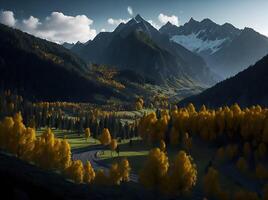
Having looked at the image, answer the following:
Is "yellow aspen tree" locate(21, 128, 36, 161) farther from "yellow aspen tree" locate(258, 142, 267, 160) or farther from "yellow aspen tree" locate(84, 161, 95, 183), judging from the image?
"yellow aspen tree" locate(258, 142, 267, 160)

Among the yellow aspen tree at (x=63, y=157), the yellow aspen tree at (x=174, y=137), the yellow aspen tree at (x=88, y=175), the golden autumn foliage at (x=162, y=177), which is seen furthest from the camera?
the yellow aspen tree at (x=174, y=137)

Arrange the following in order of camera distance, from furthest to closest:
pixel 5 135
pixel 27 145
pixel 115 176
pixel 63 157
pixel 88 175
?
1. pixel 5 135
2. pixel 27 145
3. pixel 63 157
4. pixel 88 175
5. pixel 115 176

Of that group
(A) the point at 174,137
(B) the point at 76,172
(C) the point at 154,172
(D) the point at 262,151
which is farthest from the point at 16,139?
(D) the point at 262,151

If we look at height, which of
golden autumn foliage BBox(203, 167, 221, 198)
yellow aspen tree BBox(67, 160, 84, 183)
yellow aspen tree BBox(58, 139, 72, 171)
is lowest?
golden autumn foliage BBox(203, 167, 221, 198)

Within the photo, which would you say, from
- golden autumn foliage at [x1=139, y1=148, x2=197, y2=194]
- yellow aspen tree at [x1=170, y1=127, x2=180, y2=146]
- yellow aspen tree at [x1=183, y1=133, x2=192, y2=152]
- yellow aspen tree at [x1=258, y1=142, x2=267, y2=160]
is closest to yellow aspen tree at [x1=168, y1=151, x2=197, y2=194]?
golden autumn foliage at [x1=139, y1=148, x2=197, y2=194]

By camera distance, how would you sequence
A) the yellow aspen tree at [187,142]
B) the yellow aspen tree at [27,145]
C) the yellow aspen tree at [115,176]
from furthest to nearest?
the yellow aspen tree at [187,142]
the yellow aspen tree at [27,145]
the yellow aspen tree at [115,176]

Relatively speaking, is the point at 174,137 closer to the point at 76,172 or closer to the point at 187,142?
the point at 187,142

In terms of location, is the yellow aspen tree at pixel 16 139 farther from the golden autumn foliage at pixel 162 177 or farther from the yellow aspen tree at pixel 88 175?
the golden autumn foliage at pixel 162 177

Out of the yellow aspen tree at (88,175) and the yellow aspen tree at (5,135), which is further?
the yellow aspen tree at (5,135)

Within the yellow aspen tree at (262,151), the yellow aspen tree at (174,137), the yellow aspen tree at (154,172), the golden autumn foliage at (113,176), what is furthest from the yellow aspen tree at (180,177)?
the yellow aspen tree at (174,137)

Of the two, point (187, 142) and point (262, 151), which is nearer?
point (262, 151)

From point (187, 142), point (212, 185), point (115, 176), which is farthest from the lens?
point (187, 142)

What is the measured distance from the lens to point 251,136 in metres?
176

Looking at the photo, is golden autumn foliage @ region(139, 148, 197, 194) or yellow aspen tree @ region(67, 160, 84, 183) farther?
yellow aspen tree @ region(67, 160, 84, 183)
